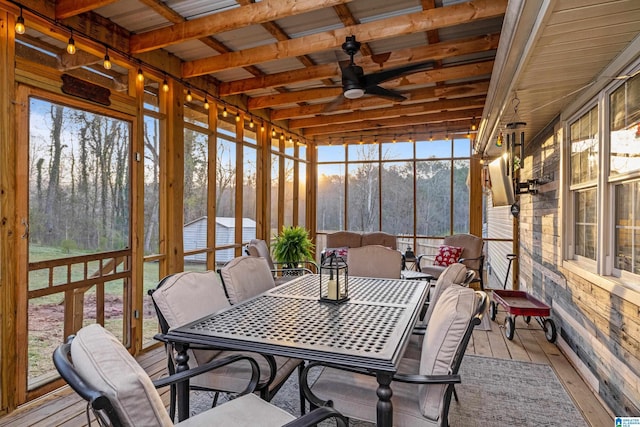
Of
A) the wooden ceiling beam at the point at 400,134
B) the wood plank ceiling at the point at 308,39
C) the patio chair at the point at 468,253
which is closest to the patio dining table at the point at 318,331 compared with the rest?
the wood plank ceiling at the point at 308,39

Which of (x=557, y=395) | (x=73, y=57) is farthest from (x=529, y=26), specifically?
(x=73, y=57)

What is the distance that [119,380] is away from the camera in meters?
0.97

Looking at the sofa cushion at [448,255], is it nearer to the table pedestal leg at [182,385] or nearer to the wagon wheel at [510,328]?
the wagon wheel at [510,328]

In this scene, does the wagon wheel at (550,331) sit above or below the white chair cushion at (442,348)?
below

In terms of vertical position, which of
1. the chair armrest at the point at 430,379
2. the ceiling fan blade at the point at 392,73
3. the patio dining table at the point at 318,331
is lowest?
the chair armrest at the point at 430,379

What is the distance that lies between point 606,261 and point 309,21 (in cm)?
318

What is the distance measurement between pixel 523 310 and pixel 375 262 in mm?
1632

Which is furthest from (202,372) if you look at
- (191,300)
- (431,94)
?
(431,94)

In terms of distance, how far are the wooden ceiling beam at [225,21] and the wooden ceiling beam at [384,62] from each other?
1.39 metres

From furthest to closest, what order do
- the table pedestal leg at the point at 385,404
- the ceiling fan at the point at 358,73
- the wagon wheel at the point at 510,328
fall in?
the wagon wheel at the point at 510,328, the ceiling fan at the point at 358,73, the table pedestal leg at the point at 385,404

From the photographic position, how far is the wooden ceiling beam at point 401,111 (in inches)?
221

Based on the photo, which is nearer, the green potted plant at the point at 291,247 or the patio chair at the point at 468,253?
the green potted plant at the point at 291,247

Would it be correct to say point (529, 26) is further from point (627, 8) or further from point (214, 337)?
point (214, 337)

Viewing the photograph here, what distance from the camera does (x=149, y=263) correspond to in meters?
3.92
